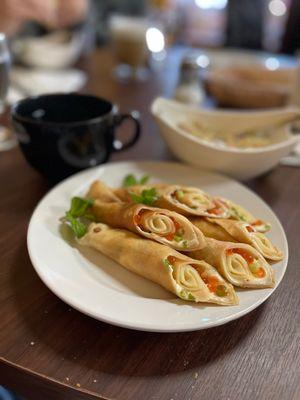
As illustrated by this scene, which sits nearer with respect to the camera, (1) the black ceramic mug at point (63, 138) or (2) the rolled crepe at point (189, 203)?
(2) the rolled crepe at point (189, 203)

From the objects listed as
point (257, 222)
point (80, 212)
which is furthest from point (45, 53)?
point (257, 222)

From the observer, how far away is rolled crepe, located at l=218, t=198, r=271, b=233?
2.04 ft

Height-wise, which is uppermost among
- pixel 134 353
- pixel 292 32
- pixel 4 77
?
pixel 4 77

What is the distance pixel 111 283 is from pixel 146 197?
137 mm

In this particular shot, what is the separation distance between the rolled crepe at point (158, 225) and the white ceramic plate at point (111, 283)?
55 millimetres

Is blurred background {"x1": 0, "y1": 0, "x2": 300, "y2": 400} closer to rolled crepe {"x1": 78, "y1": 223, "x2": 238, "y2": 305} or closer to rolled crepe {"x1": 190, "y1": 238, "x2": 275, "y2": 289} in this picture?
rolled crepe {"x1": 78, "y1": 223, "x2": 238, "y2": 305}

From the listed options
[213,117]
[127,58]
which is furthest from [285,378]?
[127,58]

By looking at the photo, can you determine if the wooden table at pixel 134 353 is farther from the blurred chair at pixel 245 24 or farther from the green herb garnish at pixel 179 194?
the blurred chair at pixel 245 24

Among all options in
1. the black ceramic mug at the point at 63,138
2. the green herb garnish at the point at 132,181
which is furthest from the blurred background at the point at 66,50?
the green herb garnish at the point at 132,181

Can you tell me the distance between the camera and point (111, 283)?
1.81 ft

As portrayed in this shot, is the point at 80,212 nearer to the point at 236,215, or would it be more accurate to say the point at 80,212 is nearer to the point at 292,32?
the point at 236,215

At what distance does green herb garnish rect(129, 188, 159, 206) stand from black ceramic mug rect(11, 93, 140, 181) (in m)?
0.17

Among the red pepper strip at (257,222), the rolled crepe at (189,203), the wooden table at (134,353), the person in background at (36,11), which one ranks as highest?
the person in background at (36,11)

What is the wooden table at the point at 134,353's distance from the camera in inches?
17.4
